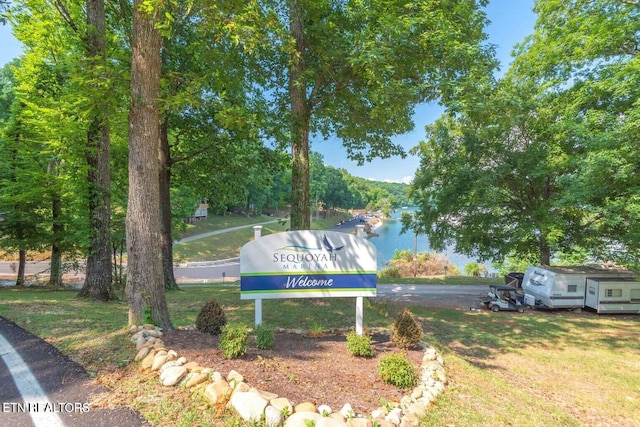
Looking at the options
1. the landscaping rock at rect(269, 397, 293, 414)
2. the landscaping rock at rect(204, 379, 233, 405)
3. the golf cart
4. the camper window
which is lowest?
the golf cart

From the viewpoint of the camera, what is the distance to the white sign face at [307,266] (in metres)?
5.21

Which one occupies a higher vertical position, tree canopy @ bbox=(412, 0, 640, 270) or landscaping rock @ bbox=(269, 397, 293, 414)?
tree canopy @ bbox=(412, 0, 640, 270)

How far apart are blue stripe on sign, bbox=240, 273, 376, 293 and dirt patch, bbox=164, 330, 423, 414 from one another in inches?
35.9

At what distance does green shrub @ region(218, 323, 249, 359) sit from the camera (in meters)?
4.12

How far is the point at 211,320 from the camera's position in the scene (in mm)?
5203

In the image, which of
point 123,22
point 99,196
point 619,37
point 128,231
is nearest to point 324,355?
point 128,231

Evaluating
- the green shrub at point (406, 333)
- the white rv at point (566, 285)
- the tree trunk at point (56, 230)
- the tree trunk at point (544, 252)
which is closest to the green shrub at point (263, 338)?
the green shrub at point (406, 333)

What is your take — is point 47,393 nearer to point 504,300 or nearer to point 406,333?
point 406,333

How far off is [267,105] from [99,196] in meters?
5.63

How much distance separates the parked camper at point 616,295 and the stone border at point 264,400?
11.9 metres

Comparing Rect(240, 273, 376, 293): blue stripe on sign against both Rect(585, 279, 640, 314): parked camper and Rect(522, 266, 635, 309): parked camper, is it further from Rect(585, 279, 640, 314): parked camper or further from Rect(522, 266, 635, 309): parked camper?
Rect(585, 279, 640, 314): parked camper

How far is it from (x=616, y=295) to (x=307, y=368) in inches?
545

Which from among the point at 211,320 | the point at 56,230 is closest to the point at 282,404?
the point at 211,320

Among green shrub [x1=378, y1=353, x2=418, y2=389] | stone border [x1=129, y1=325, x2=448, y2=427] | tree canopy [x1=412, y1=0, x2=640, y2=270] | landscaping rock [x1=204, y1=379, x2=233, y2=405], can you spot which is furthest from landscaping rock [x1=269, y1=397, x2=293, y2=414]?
tree canopy [x1=412, y1=0, x2=640, y2=270]
